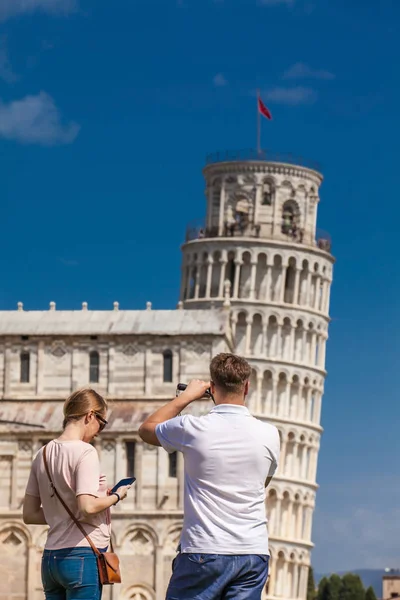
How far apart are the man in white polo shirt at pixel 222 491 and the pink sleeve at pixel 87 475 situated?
2.28 ft

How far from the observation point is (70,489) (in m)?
13.0

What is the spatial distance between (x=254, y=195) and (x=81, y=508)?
98941mm

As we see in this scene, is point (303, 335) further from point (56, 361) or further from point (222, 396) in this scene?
point (222, 396)

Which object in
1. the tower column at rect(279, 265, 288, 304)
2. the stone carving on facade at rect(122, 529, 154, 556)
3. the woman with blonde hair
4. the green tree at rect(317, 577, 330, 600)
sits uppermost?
the tower column at rect(279, 265, 288, 304)

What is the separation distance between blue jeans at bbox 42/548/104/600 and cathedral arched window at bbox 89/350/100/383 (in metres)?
68.1

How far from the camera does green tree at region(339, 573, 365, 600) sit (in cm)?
15038

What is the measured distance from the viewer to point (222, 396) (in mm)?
12344

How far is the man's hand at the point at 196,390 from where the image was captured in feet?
41.3

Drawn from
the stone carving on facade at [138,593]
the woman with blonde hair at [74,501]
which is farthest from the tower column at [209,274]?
the woman with blonde hair at [74,501]

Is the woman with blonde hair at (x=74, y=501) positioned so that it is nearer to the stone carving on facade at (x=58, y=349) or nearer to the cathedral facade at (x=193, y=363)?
the cathedral facade at (x=193, y=363)

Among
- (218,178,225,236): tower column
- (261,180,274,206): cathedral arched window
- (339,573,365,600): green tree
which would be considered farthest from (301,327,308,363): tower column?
(339,573,365,600): green tree

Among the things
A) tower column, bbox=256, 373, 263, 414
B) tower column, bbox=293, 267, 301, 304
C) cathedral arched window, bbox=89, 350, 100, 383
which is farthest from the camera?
tower column, bbox=293, 267, 301, 304

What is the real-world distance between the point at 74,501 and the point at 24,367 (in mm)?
69181

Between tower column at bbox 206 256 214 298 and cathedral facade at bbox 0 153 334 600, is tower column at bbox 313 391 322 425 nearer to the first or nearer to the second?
cathedral facade at bbox 0 153 334 600
